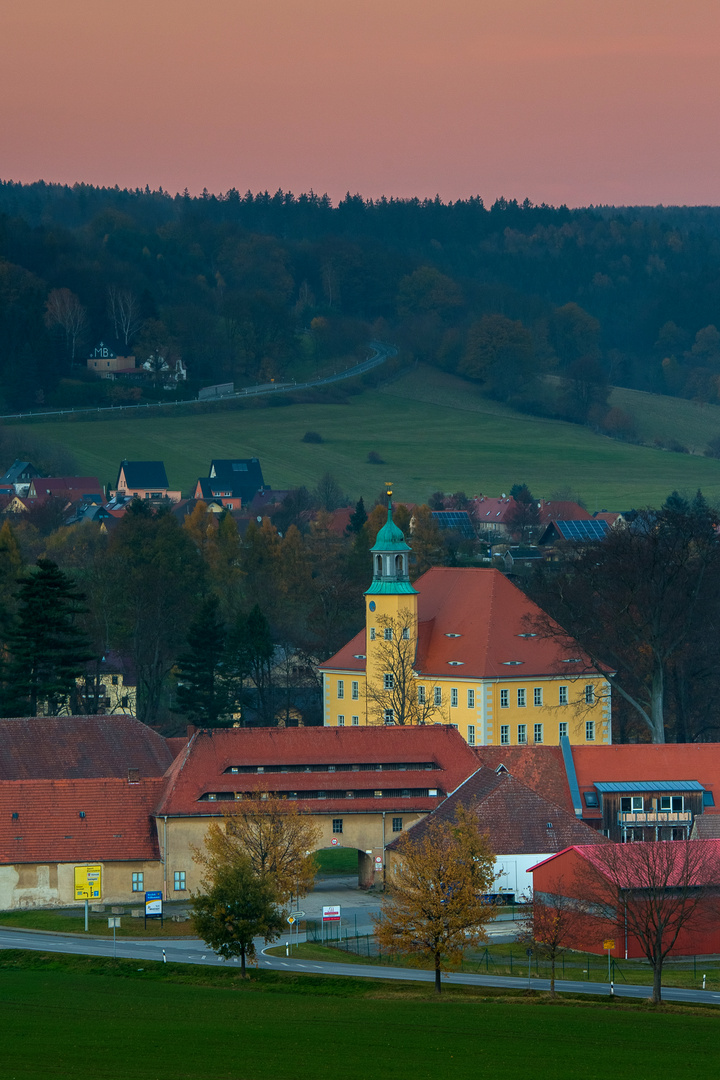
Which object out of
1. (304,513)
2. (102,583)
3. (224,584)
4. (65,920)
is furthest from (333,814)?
(304,513)

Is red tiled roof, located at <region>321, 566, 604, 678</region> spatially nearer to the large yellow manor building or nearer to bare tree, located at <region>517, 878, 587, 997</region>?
the large yellow manor building

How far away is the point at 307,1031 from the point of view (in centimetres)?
3938

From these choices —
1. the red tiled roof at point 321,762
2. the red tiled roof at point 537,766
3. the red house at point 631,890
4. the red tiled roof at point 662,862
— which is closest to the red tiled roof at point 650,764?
the red tiled roof at point 537,766

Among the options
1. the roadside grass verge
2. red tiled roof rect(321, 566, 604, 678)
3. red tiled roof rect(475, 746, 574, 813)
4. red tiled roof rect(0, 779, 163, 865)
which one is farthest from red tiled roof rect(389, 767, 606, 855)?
red tiled roof rect(321, 566, 604, 678)

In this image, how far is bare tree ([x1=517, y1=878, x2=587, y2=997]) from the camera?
164 ft

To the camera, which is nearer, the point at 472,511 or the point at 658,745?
the point at 658,745

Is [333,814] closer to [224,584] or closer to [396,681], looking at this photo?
[396,681]

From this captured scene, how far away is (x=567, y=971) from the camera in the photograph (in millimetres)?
50688

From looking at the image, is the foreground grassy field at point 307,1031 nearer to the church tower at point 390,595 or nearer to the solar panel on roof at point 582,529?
the church tower at point 390,595

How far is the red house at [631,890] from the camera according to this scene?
167 ft

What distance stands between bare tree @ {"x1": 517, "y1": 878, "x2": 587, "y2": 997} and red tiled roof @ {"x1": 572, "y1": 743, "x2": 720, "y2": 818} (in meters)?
11.0

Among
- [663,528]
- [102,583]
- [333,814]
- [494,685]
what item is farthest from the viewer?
[102,583]

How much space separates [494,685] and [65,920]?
27245 millimetres

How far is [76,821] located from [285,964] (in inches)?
506
